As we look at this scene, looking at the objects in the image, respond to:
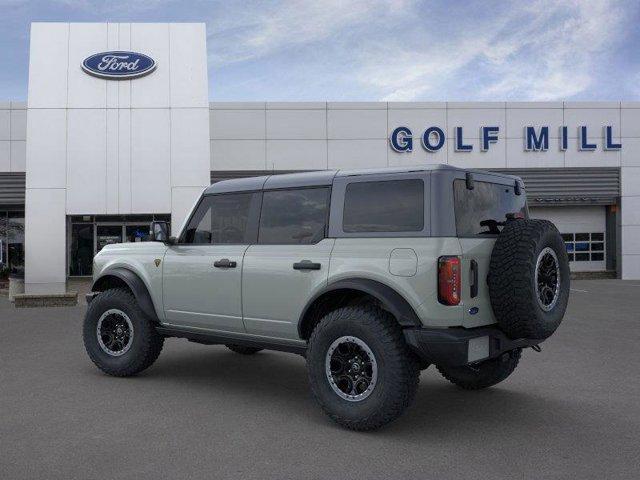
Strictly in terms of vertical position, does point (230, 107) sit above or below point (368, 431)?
above

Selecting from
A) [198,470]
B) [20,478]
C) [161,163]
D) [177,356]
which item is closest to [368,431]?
[198,470]

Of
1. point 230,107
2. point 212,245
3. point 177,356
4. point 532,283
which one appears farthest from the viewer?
point 230,107

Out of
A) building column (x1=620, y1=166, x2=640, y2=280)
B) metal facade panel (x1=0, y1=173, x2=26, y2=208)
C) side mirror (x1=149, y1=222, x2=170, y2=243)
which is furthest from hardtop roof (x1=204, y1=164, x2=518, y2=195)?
building column (x1=620, y1=166, x2=640, y2=280)

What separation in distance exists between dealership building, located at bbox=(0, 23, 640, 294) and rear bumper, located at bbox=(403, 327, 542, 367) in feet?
50.7

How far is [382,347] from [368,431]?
696 millimetres

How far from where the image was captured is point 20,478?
3777 millimetres

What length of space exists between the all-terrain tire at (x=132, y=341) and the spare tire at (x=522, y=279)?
12.0 feet

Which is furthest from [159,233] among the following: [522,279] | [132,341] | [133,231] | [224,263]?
[133,231]

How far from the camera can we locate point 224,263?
18.8 ft

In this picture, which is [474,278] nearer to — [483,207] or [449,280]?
[449,280]

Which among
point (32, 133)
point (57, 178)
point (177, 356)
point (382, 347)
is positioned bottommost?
point (177, 356)

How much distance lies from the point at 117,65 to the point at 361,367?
17467 mm

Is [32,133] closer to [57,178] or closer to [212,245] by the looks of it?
[57,178]

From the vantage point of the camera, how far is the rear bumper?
4383 millimetres
